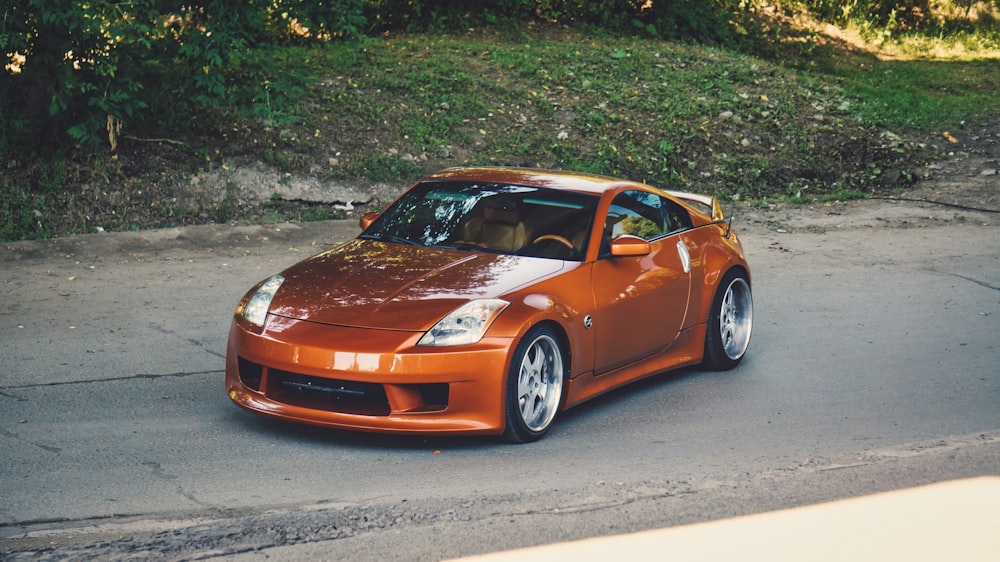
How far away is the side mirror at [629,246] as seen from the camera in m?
7.18

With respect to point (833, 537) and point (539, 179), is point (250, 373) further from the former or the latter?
point (833, 537)

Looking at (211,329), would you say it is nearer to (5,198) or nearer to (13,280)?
(13,280)

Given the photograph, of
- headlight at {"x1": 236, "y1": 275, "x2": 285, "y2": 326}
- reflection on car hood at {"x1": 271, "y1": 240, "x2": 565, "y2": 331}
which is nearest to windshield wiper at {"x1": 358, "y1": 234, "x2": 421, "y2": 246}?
reflection on car hood at {"x1": 271, "y1": 240, "x2": 565, "y2": 331}

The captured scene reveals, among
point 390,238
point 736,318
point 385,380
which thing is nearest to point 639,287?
point 736,318

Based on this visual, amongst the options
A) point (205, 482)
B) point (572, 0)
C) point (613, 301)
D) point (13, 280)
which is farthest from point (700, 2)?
point (205, 482)

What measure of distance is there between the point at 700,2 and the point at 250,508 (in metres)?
21.7

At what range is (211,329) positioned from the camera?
30.2ft

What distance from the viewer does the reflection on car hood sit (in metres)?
6.30

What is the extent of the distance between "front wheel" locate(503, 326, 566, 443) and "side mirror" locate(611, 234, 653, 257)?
0.81 meters

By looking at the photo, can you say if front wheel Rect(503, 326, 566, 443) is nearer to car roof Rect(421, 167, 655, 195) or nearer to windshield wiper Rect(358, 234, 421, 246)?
windshield wiper Rect(358, 234, 421, 246)

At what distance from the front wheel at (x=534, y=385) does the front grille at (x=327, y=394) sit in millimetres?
666

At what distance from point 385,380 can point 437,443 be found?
0.60 m

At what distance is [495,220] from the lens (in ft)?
24.4

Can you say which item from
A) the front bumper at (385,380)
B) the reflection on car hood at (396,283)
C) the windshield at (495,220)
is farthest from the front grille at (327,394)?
the windshield at (495,220)
